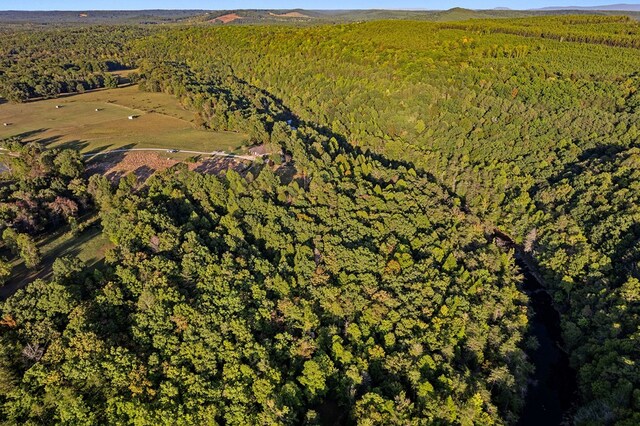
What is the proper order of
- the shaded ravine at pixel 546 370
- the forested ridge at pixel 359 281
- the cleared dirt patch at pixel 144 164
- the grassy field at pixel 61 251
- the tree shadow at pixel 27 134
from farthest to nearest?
the tree shadow at pixel 27 134 → the cleared dirt patch at pixel 144 164 → the grassy field at pixel 61 251 → the shaded ravine at pixel 546 370 → the forested ridge at pixel 359 281

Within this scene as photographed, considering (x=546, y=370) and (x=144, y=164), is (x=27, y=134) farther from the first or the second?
(x=546, y=370)

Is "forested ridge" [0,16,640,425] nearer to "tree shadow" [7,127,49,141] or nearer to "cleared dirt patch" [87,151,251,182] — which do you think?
"cleared dirt patch" [87,151,251,182]

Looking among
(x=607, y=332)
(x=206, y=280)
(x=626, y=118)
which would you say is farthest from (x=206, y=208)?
(x=626, y=118)

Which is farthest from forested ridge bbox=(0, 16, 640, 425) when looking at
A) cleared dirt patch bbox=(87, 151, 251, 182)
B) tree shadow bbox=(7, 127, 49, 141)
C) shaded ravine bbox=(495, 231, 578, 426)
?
tree shadow bbox=(7, 127, 49, 141)

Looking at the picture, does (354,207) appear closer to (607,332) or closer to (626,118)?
(607,332)

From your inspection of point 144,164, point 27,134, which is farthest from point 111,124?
point 144,164

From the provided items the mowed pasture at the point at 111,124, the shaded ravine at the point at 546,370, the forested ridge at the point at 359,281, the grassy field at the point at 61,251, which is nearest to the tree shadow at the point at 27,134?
the mowed pasture at the point at 111,124

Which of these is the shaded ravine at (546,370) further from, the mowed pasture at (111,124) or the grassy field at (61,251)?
the mowed pasture at (111,124)
